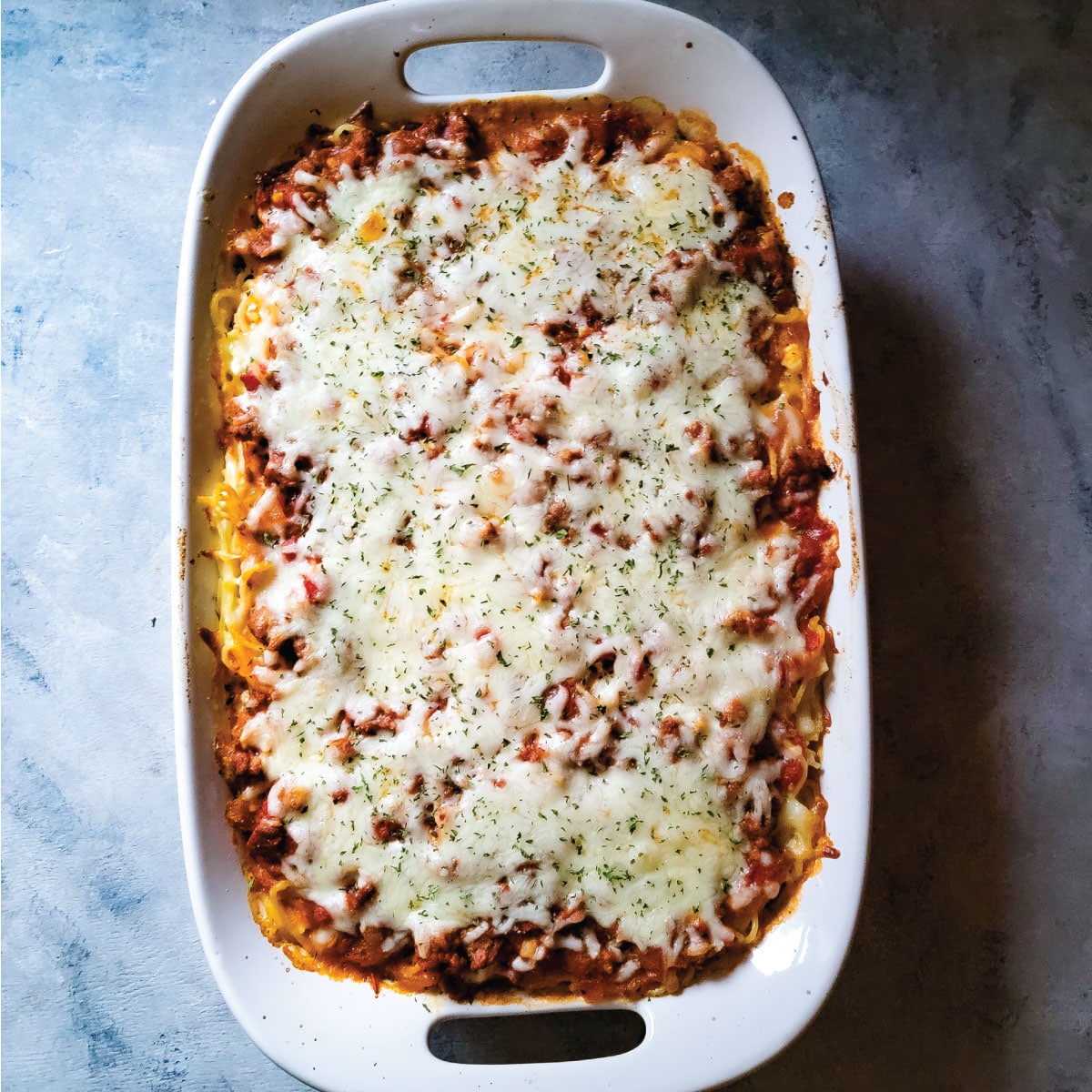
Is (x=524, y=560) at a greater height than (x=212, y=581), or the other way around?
(x=524, y=560)

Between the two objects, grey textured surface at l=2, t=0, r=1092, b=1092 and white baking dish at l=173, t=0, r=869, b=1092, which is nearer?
white baking dish at l=173, t=0, r=869, b=1092

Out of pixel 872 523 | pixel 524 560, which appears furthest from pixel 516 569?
pixel 872 523

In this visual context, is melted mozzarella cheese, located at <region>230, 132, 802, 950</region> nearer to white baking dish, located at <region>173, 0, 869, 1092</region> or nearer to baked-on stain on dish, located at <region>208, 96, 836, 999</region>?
baked-on stain on dish, located at <region>208, 96, 836, 999</region>

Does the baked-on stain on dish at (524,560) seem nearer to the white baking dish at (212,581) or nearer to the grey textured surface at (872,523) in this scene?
the white baking dish at (212,581)

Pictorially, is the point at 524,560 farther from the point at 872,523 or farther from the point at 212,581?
the point at 872,523

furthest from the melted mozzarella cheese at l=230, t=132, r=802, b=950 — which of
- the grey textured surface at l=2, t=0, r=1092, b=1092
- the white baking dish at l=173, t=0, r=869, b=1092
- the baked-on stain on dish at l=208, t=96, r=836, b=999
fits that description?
the grey textured surface at l=2, t=0, r=1092, b=1092
